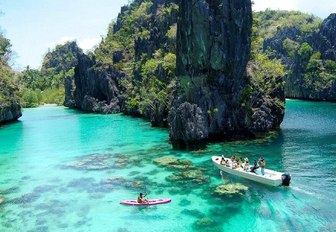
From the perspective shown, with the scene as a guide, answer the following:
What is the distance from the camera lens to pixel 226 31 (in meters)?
52.3

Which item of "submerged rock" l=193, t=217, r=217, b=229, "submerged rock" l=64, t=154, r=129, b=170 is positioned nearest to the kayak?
"submerged rock" l=193, t=217, r=217, b=229

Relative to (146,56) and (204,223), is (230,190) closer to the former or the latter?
(204,223)

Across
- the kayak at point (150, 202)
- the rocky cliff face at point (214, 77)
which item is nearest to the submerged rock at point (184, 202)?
the kayak at point (150, 202)

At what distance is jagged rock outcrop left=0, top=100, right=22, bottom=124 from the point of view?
84.7m

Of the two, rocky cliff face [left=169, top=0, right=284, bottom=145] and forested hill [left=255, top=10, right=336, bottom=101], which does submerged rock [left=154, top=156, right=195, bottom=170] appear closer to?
rocky cliff face [left=169, top=0, right=284, bottom=145]

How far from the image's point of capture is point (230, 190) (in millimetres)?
31328

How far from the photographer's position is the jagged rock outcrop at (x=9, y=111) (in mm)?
84656

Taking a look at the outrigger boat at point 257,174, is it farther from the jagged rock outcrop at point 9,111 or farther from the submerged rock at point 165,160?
the jagged rock outcrop at point 9,111

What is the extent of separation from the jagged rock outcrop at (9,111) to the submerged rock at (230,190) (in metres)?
67.4

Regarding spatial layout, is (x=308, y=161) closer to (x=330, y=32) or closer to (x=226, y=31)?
(x=226, y=31)

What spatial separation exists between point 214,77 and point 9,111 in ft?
193

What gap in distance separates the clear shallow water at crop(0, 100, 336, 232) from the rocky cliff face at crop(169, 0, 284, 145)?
10.7 feet

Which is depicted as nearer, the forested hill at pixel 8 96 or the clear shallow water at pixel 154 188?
the clear shallow water at pixel 154 188

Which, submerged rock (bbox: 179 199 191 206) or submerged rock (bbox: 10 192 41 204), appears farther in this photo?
submerged rock (bbox: 10 192 41 204)
